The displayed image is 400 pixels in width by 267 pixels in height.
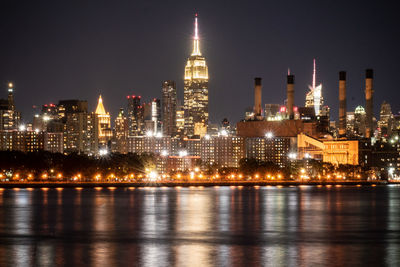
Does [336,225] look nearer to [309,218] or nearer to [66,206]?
[309,218]

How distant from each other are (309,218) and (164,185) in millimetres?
113338

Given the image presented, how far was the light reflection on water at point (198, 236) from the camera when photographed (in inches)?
1768

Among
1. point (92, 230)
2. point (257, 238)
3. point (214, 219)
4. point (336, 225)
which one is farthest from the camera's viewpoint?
point (214, 219)

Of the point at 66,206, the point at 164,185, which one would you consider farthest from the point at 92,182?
the point at 66,206

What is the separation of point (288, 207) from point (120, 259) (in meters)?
54.6

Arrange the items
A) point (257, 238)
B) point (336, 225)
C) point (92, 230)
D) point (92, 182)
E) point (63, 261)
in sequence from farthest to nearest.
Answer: point (92, 182) < point (336, 225) < point (92, 230) < point (257, 238) < point (63, 261)

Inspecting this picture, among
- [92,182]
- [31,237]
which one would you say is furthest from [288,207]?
[92,182]

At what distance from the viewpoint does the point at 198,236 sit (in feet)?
190

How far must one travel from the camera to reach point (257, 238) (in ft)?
187

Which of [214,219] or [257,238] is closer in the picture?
[257,238]

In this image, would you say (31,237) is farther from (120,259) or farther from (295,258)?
(295,258)

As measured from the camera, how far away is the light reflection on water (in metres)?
44.9

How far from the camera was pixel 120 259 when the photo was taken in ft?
147

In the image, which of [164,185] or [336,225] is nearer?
[336,225]
